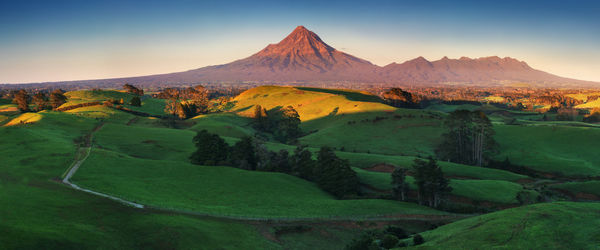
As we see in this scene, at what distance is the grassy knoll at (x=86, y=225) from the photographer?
26.6 meters

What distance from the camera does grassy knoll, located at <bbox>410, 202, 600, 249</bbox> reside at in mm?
26125

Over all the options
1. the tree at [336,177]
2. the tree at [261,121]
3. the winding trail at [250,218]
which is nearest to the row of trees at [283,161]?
the tree at [336,177]

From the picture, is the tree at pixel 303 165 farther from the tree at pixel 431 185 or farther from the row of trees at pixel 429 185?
the tree at pixel 431 185

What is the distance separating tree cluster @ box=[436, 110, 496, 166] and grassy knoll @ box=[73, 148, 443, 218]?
55061mm

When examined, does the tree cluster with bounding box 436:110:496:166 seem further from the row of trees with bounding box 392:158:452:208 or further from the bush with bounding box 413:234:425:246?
the bush with bounding box 413:234:425:246

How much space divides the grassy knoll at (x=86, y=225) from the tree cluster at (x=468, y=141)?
83147mm

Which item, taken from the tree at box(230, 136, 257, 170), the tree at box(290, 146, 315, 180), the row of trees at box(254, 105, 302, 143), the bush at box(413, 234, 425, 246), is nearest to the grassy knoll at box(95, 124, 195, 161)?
the tree at box(230, 136, 257, 170)

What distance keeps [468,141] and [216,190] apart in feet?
289

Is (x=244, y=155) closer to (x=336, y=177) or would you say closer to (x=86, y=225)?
(x=336, y=177)

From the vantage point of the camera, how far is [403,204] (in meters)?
55.5

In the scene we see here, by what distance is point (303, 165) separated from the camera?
245ft

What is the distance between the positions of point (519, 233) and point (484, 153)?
83192 millimetres

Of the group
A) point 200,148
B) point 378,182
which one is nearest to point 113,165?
point 200,148

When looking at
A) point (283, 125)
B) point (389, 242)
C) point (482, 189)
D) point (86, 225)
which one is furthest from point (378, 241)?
point (283, 125)
